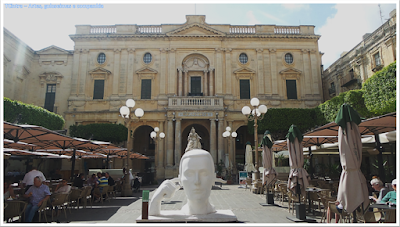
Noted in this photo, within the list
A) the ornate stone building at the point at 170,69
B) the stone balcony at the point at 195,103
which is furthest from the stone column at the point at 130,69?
the stone balcony at the point at 195,103

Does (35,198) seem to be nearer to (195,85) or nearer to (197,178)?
(197,178)

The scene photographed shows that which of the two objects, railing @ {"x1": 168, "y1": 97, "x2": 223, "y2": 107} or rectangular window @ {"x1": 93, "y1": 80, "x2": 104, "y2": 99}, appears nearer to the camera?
railing @ {"x1": 168, "y1": 97, "x2": 223, "y2": 107}

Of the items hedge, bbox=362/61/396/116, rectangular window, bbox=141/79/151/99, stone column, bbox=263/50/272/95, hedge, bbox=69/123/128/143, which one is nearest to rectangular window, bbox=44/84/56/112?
hedge, bbox=69/123/128/143

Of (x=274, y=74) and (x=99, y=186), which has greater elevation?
(x=274, y=74)

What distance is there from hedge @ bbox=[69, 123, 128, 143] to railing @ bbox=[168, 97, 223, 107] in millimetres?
5623

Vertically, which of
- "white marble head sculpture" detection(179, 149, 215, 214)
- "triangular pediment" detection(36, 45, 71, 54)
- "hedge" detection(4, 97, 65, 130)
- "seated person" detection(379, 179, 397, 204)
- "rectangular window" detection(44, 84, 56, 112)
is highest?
"triangular pediment" detection(36, 45, 71, 54)

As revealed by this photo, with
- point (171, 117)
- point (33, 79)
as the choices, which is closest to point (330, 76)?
point (171, 117)

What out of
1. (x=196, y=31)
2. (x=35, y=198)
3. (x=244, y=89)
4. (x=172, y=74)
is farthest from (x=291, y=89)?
(x=35, y=198)

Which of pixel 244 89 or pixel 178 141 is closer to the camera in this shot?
pixel 178 141

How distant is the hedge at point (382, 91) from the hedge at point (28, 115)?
2454cm

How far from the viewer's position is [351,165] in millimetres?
5812

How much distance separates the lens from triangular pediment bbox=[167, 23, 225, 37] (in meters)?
30.6

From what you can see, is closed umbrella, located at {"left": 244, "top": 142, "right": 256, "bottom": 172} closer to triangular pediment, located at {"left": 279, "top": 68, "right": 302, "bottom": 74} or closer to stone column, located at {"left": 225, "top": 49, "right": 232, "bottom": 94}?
stone column, located at {"left": 225, "top": 49, "right": 232, "bottom": 94}

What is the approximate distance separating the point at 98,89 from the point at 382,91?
87.7ft
